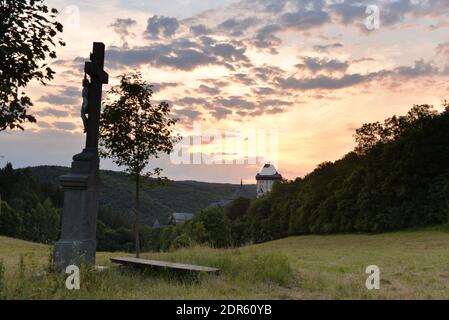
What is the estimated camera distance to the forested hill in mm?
134500

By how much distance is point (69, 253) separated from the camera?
11281 millimetres

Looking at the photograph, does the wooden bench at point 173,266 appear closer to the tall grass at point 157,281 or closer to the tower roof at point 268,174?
the tall grass at point 157,281

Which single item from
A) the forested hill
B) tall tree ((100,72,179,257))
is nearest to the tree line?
tall tree ((100,72,179,257))

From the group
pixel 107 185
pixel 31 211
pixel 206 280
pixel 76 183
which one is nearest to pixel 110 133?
pixel 76 183

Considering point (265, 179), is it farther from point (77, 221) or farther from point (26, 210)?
point (77, 221)

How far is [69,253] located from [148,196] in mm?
156843

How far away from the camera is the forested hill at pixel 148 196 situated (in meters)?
134

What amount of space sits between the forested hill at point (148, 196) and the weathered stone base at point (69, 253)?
98.0 m

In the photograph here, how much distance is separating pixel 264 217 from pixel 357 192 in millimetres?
22714

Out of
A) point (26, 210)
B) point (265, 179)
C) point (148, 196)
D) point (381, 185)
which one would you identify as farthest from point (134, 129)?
point (148, 196)

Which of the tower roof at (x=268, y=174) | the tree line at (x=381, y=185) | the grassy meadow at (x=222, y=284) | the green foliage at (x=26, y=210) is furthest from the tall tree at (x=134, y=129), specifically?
the tower roof at (x=268, y=174)

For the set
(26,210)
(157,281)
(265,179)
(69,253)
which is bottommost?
(157,281)

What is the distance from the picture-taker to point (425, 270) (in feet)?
53.4
